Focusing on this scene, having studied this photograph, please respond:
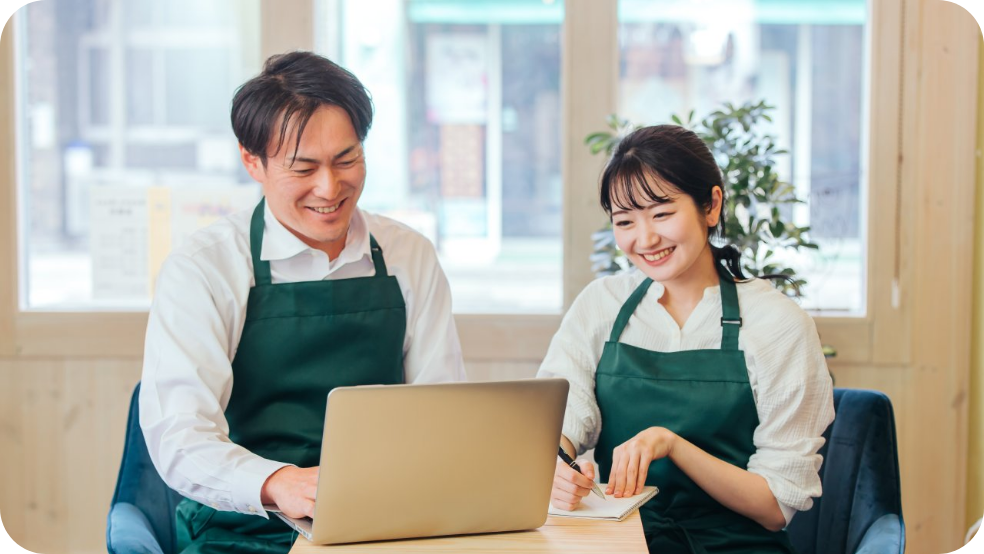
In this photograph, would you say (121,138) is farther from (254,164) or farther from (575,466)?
(575,466)

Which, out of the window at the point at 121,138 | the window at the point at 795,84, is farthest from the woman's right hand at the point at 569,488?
the window at the point at 121,138

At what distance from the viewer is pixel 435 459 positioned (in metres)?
1.25

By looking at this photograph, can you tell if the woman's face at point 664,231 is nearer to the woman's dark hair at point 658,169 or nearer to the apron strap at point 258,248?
the woman's dark hair at point 658,169

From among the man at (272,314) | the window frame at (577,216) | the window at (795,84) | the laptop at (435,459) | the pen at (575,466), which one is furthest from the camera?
the window at (795,84)

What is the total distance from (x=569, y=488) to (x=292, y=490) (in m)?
0.42

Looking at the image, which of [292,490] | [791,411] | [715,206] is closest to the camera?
[292,490]

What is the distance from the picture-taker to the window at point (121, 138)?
2961mm

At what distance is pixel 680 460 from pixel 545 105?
155cm

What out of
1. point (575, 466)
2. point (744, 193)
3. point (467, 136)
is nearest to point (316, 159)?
point (575, 466)

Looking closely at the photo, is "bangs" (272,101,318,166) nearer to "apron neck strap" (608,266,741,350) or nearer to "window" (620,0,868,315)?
"apron neck strap" (608,266,741,350)

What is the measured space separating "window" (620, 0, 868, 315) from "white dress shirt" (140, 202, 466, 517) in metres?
1.20

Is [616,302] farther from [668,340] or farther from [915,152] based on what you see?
[915,152]

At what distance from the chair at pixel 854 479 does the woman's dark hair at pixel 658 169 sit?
56 centimetres

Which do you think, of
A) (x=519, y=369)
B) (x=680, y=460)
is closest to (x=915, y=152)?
(x=519, y=369)
